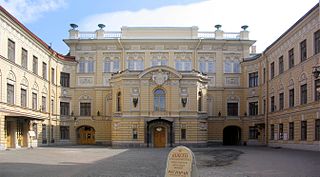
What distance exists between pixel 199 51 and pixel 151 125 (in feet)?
39.7

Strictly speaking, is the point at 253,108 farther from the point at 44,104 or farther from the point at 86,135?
the point at 44,104

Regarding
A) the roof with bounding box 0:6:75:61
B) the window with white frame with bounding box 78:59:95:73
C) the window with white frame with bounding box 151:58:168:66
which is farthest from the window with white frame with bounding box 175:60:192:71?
the roof with bounding box 0:6:75:61

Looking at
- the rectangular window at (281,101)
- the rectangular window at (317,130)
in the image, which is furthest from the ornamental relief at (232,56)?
the rectangular window at (317,130)

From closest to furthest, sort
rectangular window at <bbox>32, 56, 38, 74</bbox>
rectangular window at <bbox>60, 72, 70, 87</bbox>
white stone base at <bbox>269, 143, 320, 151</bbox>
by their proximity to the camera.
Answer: white stone base at <bbox>269, 143, 320, 151</bbox>
rectangular window at <bbox>32, 56, 38, 74</bbox>
rectangular window at <bbox>60, 72, 70, 87</bbox>

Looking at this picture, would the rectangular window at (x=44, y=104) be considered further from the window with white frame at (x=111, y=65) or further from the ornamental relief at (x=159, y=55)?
the ornamental relief at (x=159, y=55)

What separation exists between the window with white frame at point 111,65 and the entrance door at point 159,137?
35.1 feet

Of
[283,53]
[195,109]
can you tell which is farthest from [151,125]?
[283,53]

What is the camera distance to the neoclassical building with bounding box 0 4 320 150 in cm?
3347

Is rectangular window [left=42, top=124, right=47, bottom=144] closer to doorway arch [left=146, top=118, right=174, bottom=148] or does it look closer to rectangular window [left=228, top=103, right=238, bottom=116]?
doorway arch [left=146, top=118, right=174, bottom=148]

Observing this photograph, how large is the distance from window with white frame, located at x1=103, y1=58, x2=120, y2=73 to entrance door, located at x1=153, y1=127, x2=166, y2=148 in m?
10.7

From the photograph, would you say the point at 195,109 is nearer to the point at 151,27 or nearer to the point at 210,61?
the point at 210,61

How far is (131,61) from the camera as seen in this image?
165 feet

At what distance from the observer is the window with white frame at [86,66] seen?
50.3m

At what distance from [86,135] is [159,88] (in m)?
13.0
